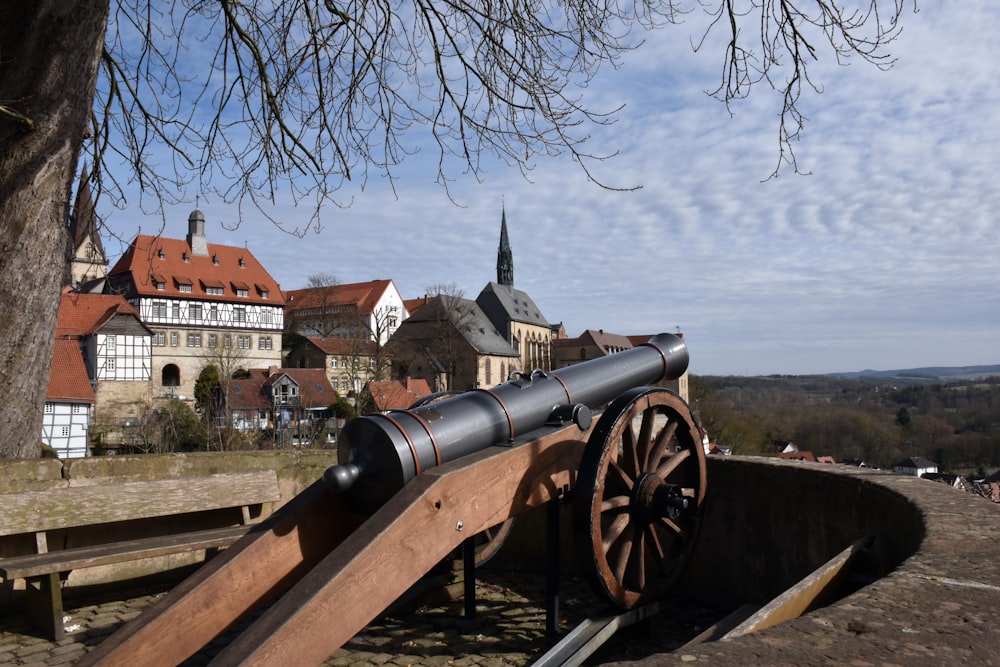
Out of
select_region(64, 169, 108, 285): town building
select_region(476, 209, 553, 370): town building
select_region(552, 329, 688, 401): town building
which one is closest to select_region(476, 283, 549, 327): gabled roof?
select_region(476, 209, 553, 370): town building

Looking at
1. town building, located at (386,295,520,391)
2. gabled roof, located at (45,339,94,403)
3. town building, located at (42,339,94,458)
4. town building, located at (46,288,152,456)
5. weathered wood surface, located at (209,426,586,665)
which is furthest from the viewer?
town building, located at (386,295,520,391)

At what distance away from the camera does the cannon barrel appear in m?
3.26

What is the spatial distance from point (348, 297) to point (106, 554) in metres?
62.1

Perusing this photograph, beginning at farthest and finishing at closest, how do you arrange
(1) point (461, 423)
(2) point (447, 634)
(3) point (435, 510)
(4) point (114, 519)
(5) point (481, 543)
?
(5) point (481, 543) < (4) point (114, 519) < (2) point (447, 634) < (1) point (461, 423) < (3) point (435, 510)

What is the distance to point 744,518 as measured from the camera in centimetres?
459

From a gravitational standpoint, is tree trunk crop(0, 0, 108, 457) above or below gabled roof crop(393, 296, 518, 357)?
below

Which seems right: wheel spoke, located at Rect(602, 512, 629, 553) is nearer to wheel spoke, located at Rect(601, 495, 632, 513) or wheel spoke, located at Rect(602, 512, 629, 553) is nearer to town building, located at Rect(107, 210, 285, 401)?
wheel spoke, located at Rect(601, 495, 632, 513)

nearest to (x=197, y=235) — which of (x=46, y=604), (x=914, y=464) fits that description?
(x=46, y=604)

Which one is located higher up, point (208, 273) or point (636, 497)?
point (208, 273)

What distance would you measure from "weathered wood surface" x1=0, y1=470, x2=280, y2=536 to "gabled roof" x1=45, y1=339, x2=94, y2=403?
23502 mm

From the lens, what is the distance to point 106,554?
3.80 metres

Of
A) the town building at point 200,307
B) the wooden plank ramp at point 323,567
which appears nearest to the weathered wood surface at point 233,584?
the wooden plank ramp at point 323,567

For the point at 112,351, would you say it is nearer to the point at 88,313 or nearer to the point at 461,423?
the point at 88,313

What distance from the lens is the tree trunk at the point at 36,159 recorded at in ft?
13.4
